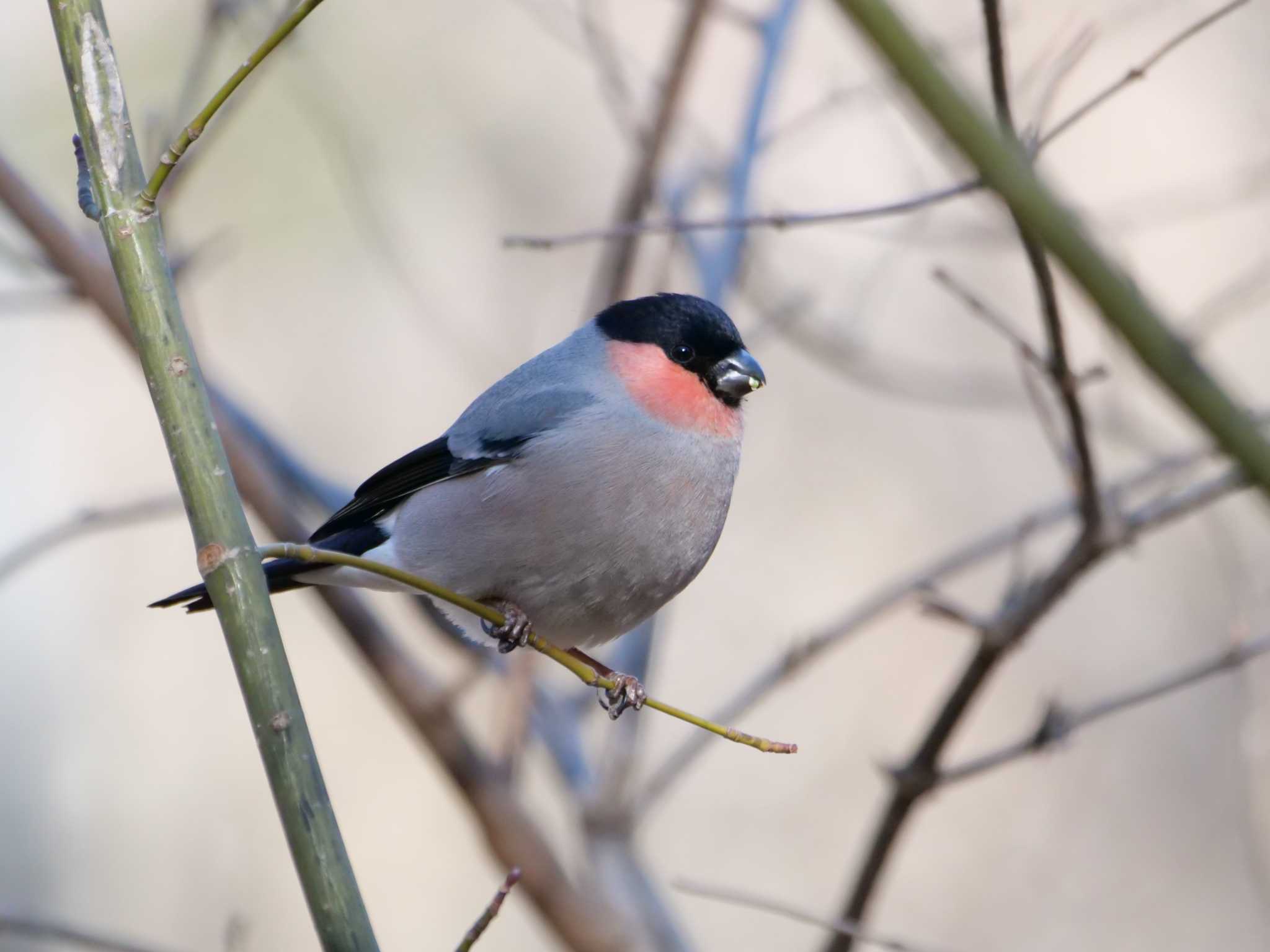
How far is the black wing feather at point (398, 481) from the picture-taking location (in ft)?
9.30

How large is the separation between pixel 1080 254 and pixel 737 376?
176cm

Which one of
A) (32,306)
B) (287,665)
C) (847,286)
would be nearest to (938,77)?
(287,665)

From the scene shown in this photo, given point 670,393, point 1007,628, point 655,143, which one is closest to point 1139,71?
point 1007,628

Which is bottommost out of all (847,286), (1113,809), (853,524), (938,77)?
(938,77)

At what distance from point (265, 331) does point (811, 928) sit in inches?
152

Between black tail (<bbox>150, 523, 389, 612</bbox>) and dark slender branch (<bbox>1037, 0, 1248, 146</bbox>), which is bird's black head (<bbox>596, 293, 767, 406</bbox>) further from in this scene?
dark slender branch (<bbox>1037, 0, 1248, 146</bbox>)

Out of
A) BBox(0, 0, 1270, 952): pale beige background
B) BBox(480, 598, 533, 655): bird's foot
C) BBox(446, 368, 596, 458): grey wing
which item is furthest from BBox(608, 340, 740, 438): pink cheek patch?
BBox(0, 0, 1270, 952): pale beige background

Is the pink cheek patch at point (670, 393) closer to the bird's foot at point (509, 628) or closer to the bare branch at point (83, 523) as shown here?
the bird's foot at point (509, 628)

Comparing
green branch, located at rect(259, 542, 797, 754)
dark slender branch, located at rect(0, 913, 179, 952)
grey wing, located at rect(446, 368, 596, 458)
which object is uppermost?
grey wing, located at rect(446, 368, 596, 458)

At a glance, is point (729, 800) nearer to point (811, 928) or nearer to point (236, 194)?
point (811, 928)

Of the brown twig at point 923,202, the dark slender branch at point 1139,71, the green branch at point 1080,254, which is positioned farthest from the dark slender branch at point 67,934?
the dark slender branch at point 1139,71

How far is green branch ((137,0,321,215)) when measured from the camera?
58.5 inches

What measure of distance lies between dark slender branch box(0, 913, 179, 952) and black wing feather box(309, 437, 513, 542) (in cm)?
95

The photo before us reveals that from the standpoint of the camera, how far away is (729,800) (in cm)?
616
